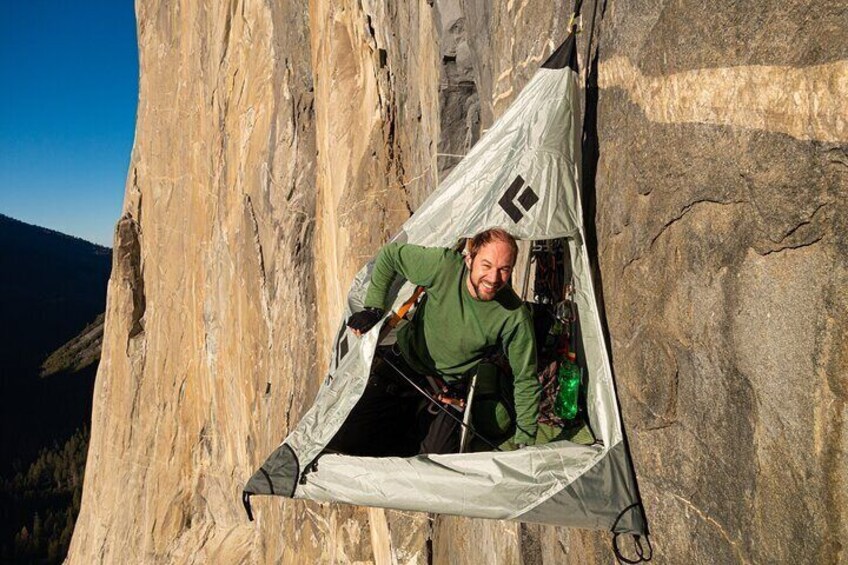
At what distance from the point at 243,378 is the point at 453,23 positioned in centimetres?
758

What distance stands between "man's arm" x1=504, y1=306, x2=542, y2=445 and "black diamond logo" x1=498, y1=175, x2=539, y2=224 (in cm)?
58

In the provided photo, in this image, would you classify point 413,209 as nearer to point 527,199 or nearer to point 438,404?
point 438,404

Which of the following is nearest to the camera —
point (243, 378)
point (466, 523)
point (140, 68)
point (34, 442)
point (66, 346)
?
point (466, 523)

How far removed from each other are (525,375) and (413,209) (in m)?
4.44

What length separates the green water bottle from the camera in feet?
12.7

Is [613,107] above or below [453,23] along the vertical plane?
below

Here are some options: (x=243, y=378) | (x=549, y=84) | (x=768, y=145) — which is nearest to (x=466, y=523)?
(x=549, y=84)

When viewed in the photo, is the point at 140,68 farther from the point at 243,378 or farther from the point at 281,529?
the point at 281,529

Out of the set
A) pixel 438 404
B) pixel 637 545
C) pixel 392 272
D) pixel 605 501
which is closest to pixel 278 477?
pixel 438 404

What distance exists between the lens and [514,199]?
401cm

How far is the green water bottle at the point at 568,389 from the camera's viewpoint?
12.7 ft

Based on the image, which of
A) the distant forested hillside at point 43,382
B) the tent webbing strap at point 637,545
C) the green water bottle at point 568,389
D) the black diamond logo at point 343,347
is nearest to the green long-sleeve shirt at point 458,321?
the green water bottle at point 568,389

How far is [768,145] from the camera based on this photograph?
2.46 metres

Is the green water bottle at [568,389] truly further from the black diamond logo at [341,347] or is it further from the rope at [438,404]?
the black diamond logo at [341,347]
